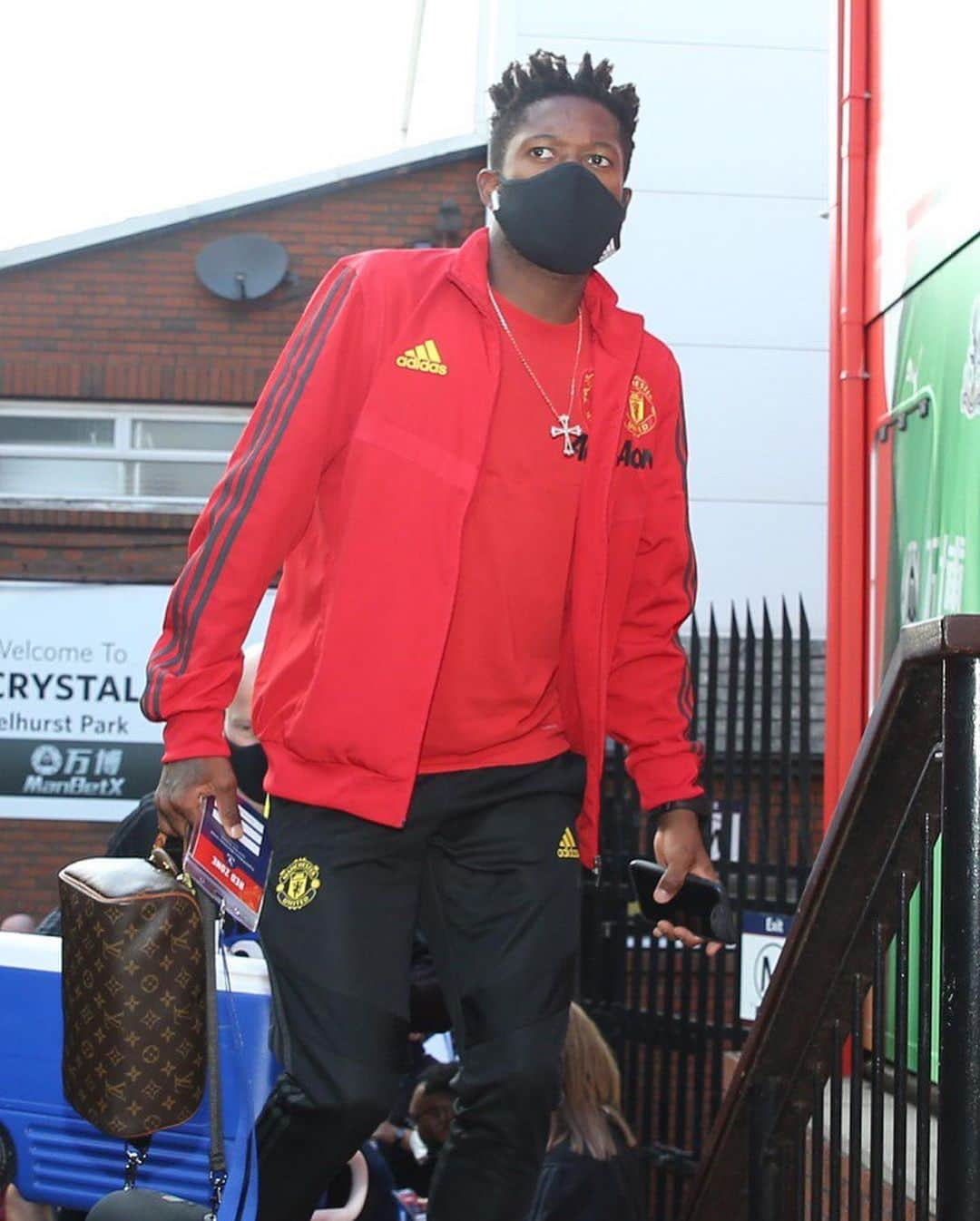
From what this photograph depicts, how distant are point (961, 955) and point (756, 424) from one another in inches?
408

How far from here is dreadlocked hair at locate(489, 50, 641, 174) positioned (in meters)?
3.00

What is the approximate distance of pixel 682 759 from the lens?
10.3 ft

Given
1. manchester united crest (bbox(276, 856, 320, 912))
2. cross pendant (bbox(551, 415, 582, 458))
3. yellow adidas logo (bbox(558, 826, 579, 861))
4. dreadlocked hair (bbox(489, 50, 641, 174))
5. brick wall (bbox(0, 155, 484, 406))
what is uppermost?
brick wall (bbox(0, 155, 484, 406))

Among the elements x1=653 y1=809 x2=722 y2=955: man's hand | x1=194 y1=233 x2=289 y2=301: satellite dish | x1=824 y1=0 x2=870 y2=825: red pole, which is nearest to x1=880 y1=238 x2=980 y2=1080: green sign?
x1=824 y1=0 x2=870 y2=825: red pole

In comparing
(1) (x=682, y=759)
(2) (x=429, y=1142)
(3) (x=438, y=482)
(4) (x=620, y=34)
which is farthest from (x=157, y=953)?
(4) (x=620, y=34)

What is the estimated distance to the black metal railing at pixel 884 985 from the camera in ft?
6.41

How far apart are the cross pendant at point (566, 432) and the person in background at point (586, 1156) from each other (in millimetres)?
1770

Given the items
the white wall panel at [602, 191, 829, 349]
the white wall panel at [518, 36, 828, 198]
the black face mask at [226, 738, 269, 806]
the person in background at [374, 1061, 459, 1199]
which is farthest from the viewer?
the white wall panel at [518, 36, 828, 198]

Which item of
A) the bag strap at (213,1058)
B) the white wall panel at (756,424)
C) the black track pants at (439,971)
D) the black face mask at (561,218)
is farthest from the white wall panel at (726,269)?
the bag strap at (213,1058)

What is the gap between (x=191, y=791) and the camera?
2.62 meters

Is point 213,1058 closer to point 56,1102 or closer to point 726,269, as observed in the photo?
point 56,1102

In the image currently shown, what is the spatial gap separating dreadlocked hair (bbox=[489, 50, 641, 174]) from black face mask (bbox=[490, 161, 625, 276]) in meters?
0.16

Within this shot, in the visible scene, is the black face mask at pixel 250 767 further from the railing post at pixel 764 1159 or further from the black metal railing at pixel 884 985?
the railing post at pixel 764 1159

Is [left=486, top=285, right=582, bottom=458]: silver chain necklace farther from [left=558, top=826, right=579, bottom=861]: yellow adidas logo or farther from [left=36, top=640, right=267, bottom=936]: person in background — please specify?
[left=36, top=640, right=267, bottom=936]: person in background
